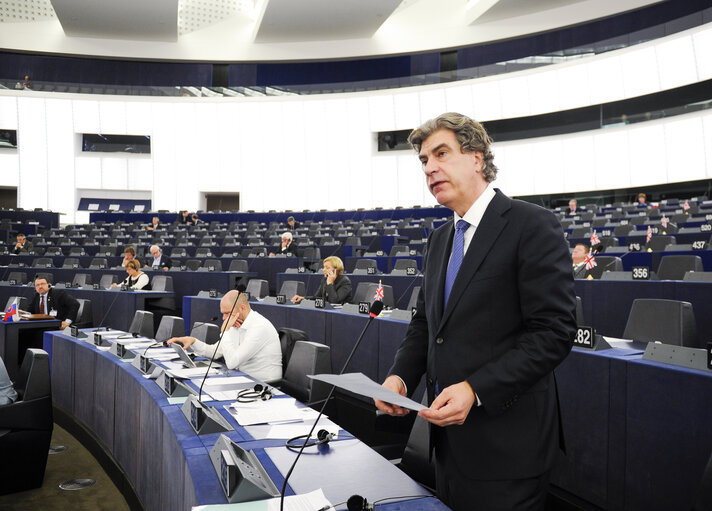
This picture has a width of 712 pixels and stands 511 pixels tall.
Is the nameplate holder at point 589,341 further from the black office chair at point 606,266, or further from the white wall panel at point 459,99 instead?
the white wall panel at point 459,99

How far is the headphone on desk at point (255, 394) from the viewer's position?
213 cm

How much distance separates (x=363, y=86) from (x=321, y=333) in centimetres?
1445

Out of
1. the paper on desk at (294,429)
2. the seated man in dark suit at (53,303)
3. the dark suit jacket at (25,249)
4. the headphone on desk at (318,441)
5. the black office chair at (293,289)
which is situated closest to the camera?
the headphone on desk at (318,441)

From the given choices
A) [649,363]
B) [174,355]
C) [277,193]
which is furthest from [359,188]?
[649,363]

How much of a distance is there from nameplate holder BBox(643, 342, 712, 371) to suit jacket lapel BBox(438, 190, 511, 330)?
983 millimetres

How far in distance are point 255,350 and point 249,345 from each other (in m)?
0.06

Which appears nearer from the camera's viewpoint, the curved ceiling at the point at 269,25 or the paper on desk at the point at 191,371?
the paper on desk at the point at 191,371

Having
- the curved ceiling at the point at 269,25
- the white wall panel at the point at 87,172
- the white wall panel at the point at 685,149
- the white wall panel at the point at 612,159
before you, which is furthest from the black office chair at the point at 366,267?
the white wall panel at the point at 87,172

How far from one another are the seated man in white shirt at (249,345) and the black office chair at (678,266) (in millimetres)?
3090

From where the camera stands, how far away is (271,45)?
60.2 ft

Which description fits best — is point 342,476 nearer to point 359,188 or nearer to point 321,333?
point 321,333

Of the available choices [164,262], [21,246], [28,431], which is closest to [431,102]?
[164,262]

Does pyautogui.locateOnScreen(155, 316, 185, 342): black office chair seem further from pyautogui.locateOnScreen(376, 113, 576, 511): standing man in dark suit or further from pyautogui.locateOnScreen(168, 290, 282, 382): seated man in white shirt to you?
pyautogui.locateOnScreen(376, 113, 576, 511): standing man in dark suit

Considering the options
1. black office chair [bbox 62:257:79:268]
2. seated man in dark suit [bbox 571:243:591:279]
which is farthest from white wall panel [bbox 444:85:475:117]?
seated man in dark suit [bbox 571:243:591:279]
